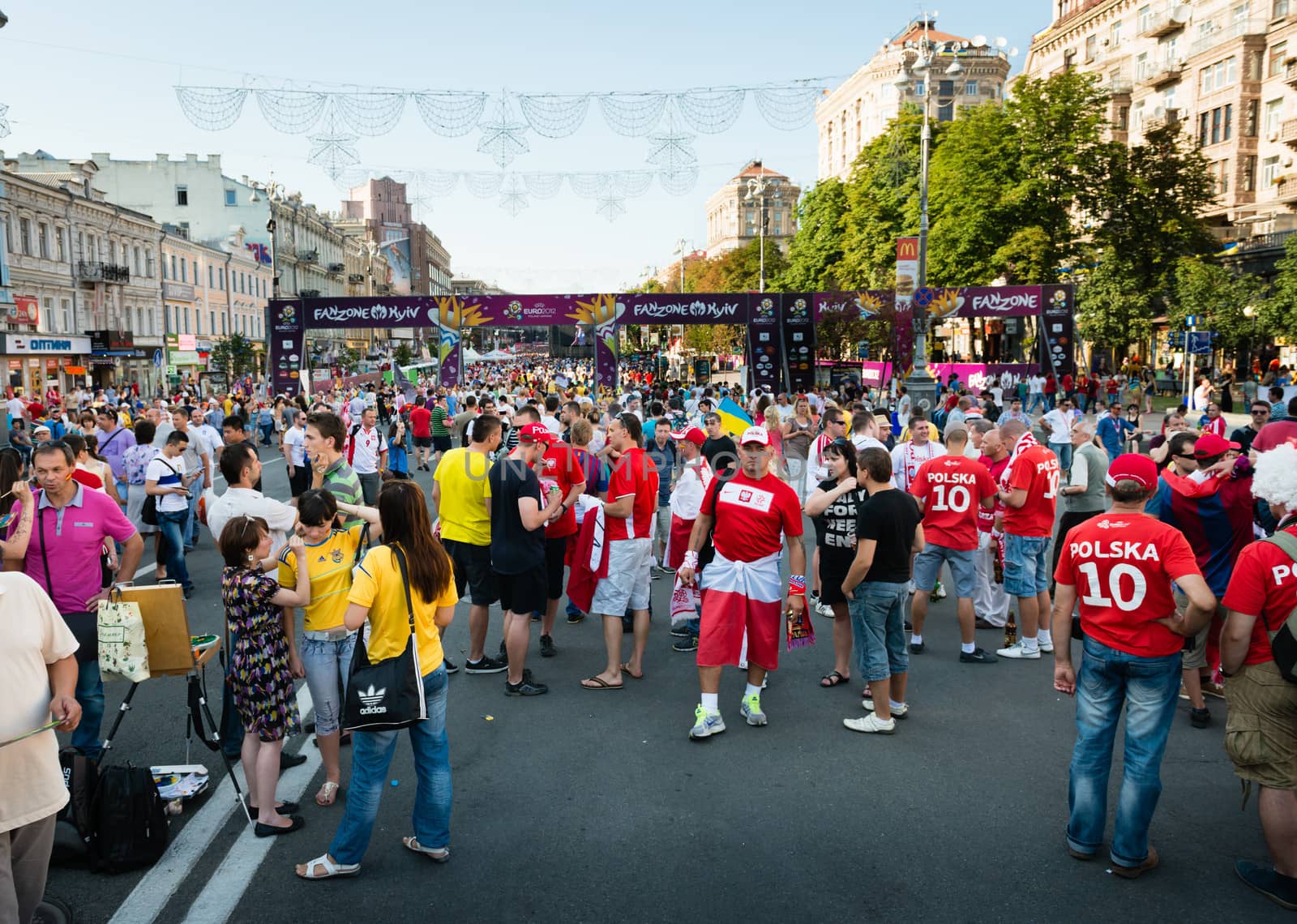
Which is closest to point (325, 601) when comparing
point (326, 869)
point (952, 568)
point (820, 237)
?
point (326, 869)

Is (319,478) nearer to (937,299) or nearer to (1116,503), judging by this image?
(1116,503)

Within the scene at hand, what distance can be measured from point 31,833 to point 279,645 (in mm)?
1306

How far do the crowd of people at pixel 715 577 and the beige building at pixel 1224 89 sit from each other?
40.2 metres

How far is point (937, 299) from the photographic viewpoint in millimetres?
30891

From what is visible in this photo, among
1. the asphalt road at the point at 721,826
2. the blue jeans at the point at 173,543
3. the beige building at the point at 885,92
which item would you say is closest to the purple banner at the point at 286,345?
the blue jeans at the point at 173,543

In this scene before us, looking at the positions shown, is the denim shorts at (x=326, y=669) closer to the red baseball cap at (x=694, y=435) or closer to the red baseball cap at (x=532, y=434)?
the red baseball cap at (x=532, y=434)

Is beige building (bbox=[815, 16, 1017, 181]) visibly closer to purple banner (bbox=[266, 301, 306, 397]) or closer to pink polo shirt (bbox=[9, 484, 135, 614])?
purple banner (bbox=[266, 301, 306, 397])

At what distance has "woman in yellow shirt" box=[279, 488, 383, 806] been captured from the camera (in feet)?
14.3

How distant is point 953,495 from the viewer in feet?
22.3

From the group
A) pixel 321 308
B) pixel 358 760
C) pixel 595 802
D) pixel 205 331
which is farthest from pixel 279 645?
pixel 205 331

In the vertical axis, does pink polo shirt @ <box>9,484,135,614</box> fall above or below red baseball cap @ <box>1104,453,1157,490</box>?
below

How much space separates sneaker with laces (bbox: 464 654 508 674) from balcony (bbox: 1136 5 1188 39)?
182 ft

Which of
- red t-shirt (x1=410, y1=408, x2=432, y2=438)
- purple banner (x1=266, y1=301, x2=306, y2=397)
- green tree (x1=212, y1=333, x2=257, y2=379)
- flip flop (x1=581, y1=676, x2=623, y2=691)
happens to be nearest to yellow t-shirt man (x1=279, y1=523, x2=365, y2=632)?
flip flop (x1=581, y1=676, x2=623, y2=691)

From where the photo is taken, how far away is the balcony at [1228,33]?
42250 millimetres
